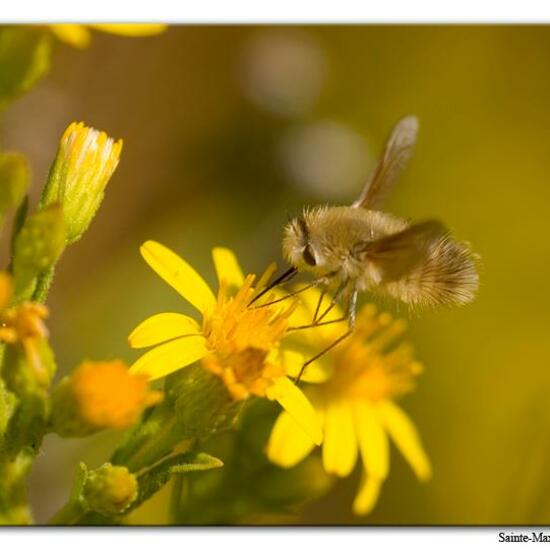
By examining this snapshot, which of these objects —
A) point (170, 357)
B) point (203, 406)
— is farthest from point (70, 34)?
point (203, 406)

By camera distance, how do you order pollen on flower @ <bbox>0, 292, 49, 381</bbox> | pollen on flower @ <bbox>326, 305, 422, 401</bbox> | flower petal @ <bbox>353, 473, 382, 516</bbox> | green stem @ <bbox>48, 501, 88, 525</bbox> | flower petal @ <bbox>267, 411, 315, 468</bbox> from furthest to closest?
pollen on flower @ <bbox>326, 305, 422, 401</bbox>
flower petal @ <bbox>353, 473, 382, 516</bbox>
flower petal @ <bbox>267, 411, 315, 468</bbox>
green stem @ <bbox>48, 501, 88, 525</bbox>
pollen on flower @ <bbox>0, 292, 49, 381</bbox>

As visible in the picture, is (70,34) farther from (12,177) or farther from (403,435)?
(403,435)

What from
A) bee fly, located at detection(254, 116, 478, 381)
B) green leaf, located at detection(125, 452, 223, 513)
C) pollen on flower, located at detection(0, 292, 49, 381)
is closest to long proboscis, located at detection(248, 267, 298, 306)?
bee fly, located at detection(254, 116, 478, 381)

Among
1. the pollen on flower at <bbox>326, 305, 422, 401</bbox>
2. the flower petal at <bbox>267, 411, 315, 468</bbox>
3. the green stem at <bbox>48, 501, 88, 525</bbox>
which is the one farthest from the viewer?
the pollen on flower at <bbox>326, 305, 422, 401</bbox>

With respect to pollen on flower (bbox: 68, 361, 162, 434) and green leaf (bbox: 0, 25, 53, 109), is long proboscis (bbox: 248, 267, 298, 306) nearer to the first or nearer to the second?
pollen on flower (bbox: 68, 361, 162, 434)
